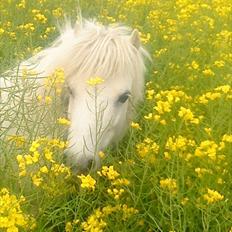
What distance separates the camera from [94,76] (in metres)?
3.01

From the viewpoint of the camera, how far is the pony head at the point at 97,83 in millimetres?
2623

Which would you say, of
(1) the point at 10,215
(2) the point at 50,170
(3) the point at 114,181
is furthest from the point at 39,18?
(1) the point at 10,215

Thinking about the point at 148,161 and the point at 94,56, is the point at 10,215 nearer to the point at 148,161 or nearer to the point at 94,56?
the point at 148,161

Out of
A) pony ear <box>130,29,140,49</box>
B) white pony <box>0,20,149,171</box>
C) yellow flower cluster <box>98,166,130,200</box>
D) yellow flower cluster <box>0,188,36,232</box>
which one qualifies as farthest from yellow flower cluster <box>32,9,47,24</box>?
yellow flower cluster <box>0,188,36,232</box>

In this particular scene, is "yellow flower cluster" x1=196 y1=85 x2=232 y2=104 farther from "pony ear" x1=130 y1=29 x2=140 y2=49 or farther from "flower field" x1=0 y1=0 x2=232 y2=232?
"pony ear" x1=130 y1=29 x2=140 y2=49

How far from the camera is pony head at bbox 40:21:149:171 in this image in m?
2.62

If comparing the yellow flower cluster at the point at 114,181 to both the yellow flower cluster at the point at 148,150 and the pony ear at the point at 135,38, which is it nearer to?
the yellow flower cluster at the point at 148,150

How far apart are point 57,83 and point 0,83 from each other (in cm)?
73

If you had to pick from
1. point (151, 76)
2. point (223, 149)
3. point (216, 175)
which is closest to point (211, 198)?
point (216, 175)

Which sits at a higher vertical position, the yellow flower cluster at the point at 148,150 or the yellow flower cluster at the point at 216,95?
the yellow flower cluster at the point at 216,95

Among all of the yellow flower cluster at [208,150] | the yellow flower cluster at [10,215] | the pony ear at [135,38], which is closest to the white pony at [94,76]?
the pony ear at [135,38]

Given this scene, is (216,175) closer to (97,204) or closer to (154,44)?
(97,204)

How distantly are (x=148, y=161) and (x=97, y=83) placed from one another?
466mm

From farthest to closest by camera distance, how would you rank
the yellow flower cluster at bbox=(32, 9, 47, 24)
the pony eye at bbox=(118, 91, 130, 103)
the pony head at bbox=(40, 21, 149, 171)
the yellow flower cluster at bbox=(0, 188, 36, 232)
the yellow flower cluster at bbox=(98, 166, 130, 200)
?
the yellow flower cluster at bbox=(32, 9, 47, 24), the pony eye at bbox=(118, 91, 130, 103), the pony head at bbox=(40, 21, 149, 171), the yellow flower cluster at bbox=(98, 166, 130, 200), the yellow flower cluster at bbox=(0, 188, 36, 232)
